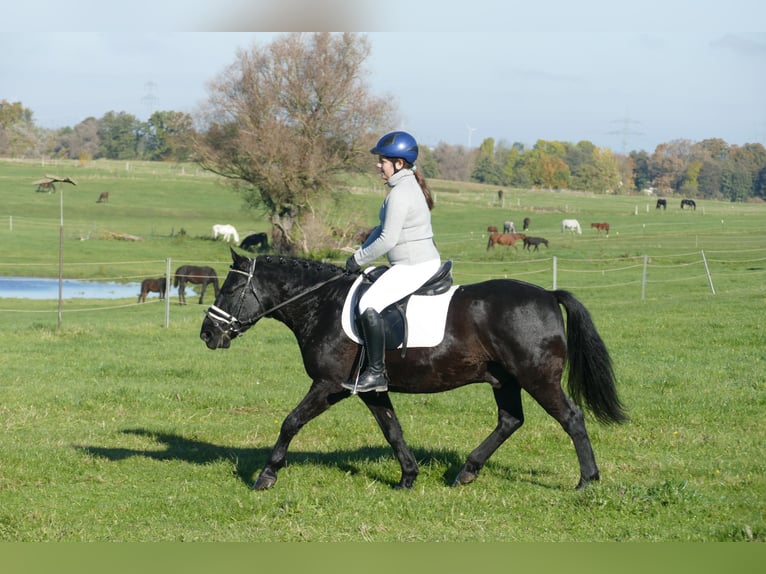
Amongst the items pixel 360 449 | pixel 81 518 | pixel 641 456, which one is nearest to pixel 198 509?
pixel 81 518

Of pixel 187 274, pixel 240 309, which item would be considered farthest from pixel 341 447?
pixel 187 274

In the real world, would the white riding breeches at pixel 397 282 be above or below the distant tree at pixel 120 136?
below

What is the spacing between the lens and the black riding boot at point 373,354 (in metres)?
7.28

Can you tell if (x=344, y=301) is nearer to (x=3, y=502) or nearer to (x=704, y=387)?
(x=3, y=502)

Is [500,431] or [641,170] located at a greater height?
[641,170]

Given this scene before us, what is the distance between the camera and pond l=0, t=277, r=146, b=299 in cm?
3341

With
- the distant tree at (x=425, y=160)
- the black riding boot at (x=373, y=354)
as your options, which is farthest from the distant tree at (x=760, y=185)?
the black riding boot at (x=373, y=354)

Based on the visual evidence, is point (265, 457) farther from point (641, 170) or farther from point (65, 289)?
point (641, 170)

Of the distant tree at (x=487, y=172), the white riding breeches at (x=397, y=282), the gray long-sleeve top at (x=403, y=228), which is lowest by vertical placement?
the white riding breeches at (x=397, y=282)

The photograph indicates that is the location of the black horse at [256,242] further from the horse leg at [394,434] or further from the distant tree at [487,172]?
the distant tree at [487,172]

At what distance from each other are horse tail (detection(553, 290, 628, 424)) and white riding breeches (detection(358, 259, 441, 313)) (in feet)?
3.67

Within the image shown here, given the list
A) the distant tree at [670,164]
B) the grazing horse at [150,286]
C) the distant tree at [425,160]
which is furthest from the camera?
the distant tree at [670,164]

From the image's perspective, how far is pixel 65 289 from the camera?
117 ft

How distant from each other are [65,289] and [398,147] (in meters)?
31.5
